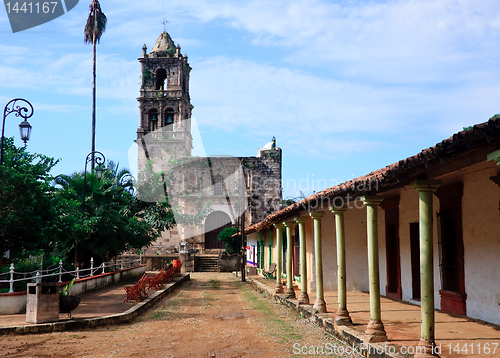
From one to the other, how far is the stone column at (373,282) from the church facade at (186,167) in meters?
30.6

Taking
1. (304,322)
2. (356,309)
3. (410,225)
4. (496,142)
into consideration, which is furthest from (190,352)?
(410,225)

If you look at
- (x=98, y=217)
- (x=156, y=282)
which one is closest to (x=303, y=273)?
(x=156, y=282)

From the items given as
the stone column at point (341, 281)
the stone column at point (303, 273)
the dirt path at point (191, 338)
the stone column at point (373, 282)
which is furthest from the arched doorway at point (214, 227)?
the stone column at point (373, 282)

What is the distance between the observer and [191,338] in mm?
8453

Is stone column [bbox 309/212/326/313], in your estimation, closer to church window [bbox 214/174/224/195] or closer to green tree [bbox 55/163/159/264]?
green tree [bbox 55/163/159/264]

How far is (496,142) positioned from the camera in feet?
14.6

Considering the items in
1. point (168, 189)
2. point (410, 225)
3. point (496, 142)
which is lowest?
point (410, 225)

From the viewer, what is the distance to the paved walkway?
6.21 m

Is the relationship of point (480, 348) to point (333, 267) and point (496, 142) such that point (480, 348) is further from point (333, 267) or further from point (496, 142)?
point (333, 267)

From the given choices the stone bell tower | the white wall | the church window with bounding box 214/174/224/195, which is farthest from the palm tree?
A: the white wall

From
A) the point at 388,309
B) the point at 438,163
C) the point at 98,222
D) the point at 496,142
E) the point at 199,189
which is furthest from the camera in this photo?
the point at 199,189

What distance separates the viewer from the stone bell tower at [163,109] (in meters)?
39.1

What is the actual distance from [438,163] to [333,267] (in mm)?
9006

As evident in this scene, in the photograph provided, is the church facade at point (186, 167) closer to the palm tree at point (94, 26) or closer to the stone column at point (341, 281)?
the palm tree at point (94, 26)
